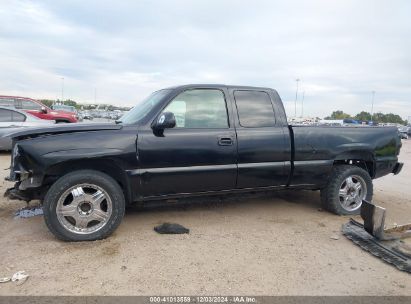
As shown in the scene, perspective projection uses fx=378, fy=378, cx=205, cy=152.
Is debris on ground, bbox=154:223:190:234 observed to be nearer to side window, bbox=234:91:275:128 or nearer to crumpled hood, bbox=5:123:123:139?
crumpled hood, bbox=5:123:123:139

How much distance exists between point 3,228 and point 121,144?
5.96ft

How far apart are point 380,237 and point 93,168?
335 cm

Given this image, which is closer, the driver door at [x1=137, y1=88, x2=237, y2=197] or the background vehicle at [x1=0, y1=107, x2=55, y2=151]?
the driver door at [x1=137, y1=88, x2=237, y2=197]

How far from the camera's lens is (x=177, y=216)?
17.0 feet

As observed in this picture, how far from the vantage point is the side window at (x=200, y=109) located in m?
4.75

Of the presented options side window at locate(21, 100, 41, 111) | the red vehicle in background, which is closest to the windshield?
the red vehicle in background

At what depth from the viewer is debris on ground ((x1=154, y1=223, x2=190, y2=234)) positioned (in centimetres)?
452

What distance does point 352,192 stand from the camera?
5.66 m

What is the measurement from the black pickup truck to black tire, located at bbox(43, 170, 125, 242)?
0.01 meters

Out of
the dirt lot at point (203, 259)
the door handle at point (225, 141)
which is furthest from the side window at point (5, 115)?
the door handle at point (225, 141)

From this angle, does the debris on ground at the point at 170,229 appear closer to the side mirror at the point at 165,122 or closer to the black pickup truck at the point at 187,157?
the black pickup truck at the point at 187,157

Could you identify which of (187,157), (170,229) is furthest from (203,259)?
(187,157)

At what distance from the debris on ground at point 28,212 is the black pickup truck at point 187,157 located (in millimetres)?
789

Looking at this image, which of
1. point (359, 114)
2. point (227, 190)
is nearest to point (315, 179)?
point (227, 190)
